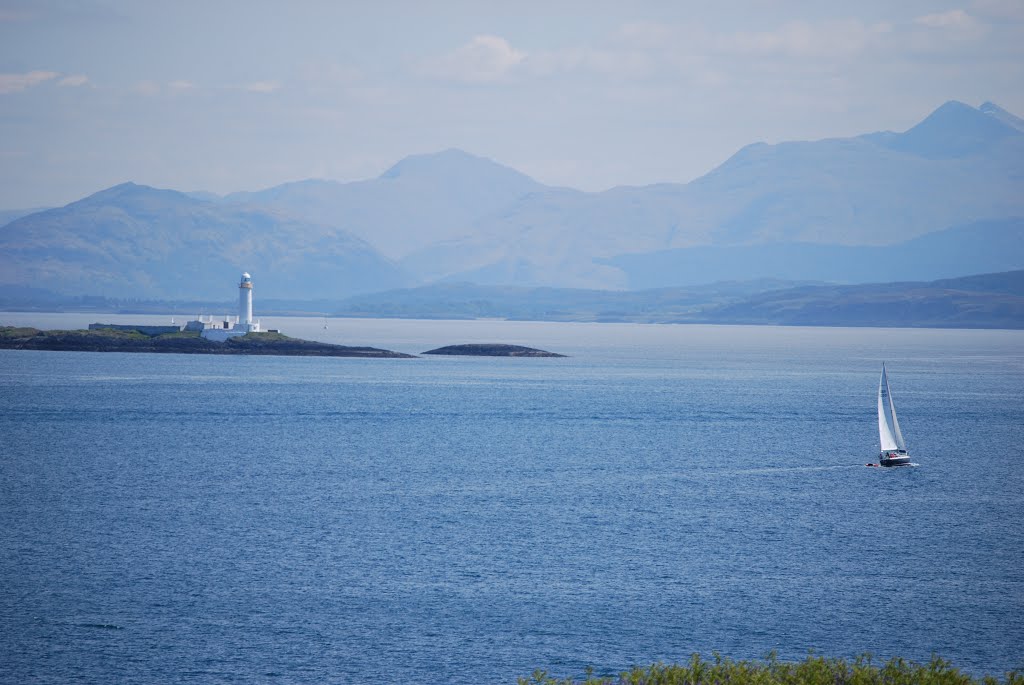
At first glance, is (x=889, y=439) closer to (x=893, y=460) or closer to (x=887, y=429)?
(x=887, y=429)

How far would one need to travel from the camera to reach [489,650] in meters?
32.2

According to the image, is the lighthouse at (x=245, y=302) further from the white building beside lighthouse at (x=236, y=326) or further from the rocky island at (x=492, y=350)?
the rocky island at (x=492, y=350)

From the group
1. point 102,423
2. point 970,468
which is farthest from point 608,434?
point 102,423

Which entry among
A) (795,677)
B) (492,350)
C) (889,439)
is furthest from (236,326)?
(795,677)

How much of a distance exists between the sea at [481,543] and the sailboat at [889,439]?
0.76 metres

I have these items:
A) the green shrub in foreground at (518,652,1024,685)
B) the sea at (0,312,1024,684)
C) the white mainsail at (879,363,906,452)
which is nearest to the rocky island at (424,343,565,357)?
the sea at (0,312,1024,684)

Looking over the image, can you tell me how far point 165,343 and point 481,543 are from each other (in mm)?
122606

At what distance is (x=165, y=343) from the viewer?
522 ft

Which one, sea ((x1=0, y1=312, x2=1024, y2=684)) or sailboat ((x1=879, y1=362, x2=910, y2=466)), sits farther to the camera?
sailboat ((x1=879, y1=362, x2=910, y2=466))

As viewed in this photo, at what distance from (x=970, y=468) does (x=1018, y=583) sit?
3105 cm

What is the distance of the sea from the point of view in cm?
3244

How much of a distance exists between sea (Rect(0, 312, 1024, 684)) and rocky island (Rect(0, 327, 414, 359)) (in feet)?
199

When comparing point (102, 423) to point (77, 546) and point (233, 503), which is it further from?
point (77, 546)

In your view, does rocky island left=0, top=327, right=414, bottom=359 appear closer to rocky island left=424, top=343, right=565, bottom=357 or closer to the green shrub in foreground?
rocky island left=424, top=343, right=565, bottom=357
